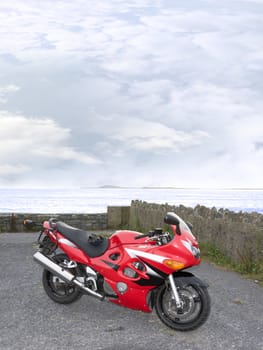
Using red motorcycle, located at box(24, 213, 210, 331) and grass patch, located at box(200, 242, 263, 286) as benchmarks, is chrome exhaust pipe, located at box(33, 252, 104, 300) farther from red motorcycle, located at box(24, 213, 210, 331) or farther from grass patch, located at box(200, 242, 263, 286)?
grass patch, located at box(200, 242, 263, 286)

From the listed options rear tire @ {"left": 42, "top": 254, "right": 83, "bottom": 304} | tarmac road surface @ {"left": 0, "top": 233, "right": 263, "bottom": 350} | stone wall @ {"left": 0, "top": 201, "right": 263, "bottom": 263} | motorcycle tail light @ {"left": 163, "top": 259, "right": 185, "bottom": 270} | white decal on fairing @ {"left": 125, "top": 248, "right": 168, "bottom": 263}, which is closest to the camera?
tarmac road surface @ {"left": 0, "top": 233, "right": 263, "bottom": 350}

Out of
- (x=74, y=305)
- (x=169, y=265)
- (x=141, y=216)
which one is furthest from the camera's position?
(x=141, y=216)

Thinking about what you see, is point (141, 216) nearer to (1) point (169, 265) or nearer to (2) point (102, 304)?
(2) point (102, 304)

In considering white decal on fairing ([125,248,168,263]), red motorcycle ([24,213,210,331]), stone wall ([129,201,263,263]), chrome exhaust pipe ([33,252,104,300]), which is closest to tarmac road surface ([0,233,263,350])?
red motorcycle ([24,213,210,331])

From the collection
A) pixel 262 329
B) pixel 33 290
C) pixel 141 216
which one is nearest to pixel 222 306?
pixel 262 329

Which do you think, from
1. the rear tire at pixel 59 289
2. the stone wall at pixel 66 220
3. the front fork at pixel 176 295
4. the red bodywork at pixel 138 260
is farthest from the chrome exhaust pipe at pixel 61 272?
the stone wall at pixel 66 220

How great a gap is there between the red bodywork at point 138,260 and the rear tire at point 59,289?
448 mm

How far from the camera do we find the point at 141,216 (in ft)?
51.4

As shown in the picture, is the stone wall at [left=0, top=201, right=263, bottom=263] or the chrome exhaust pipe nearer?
the chrome exhaust pipe

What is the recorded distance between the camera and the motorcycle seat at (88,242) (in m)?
5.54

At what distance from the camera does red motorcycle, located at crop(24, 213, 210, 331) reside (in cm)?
504

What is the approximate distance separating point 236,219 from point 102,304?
483cm

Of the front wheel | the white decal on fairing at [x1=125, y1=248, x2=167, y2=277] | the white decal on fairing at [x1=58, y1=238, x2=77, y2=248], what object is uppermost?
the white decal on fairing at [x1=58, y1=238, x2=77, y2=248]

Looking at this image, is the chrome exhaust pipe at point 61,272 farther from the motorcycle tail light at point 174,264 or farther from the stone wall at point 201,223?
the stone wall at point 201,223
